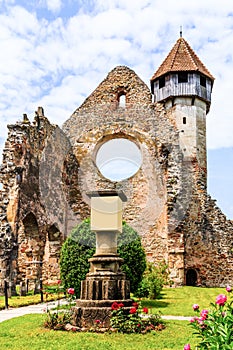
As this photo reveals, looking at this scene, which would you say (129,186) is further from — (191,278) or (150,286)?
(150,286)

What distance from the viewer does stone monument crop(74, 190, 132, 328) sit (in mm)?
7438

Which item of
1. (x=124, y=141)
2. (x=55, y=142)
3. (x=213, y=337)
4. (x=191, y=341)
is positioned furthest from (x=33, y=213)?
(x=213, y=337)

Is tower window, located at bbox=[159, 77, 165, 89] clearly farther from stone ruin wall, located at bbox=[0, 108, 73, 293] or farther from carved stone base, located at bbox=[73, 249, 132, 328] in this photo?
carved stone base, located at bbox=[73, 249, 132, 328]

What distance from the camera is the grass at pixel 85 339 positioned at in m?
5.92

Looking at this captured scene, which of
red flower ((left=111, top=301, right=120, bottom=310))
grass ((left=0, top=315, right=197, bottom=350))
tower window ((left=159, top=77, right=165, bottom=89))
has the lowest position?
grass ((left=0, top=315, right=197, bottom=350))

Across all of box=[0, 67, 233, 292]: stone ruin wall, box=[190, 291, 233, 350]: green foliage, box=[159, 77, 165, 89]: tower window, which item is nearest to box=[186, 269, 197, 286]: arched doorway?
box=[0, 67, 233, 292]: stone ruin wall

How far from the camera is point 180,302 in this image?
39.3 feet

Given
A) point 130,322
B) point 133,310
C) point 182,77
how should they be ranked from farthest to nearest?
point 182,77 < point 130,322 < point 133,310

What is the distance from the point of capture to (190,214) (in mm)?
19078

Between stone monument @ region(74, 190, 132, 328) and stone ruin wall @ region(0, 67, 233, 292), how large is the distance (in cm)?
754

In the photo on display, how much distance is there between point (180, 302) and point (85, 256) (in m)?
2.92

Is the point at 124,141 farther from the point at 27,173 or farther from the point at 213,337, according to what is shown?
the point at 213,337

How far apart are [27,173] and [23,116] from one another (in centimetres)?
224

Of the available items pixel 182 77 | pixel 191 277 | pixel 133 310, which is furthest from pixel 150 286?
pixel 182 77
